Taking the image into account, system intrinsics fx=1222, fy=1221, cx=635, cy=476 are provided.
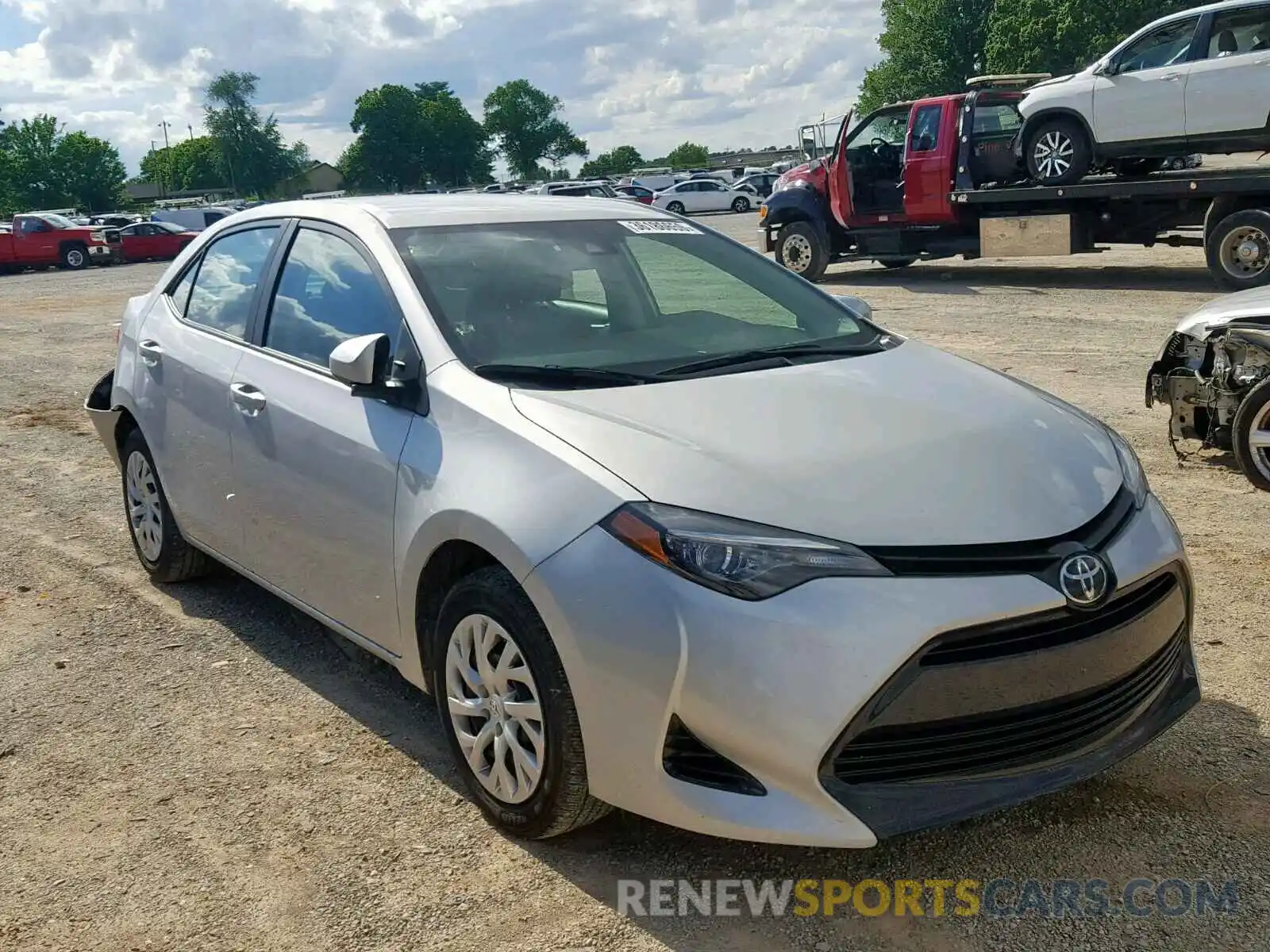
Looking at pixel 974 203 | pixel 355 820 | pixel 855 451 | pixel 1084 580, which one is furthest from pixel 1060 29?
pixel 355 820

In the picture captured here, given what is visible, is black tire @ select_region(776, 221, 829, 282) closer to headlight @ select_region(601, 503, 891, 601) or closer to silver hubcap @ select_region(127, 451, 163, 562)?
silver hubcap @ select_region(127, 451, 163, 562)

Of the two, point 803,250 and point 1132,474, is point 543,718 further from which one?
point 803,250

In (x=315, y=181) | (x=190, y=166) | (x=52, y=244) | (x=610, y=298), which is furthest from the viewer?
(x=190, y=166)

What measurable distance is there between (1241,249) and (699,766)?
12227 millimetres

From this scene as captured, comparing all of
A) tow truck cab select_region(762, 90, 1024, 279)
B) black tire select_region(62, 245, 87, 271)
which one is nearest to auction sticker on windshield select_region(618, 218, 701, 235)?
tow truck cab select_region(762, 90, 1024, 279)

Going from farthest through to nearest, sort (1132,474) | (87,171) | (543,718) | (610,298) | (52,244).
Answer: (87,171) → (52,244) → (610,298) → (1132,474) → (543,718)

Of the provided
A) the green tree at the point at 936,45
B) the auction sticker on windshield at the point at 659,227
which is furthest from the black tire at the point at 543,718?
the green tree at the point at 936,45

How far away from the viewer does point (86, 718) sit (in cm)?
404

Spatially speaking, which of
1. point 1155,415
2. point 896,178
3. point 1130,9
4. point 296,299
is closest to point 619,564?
point 296,299

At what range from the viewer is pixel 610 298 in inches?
160

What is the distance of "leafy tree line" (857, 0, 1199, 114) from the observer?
6278cm

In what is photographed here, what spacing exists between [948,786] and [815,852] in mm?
500

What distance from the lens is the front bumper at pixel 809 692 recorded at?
8.32 ft

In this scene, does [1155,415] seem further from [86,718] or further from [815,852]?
[86,718]
